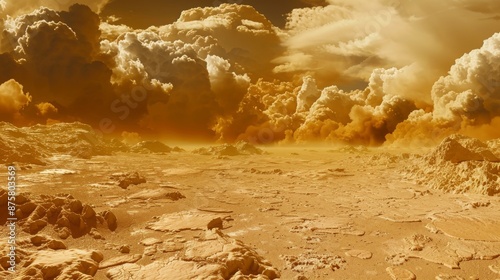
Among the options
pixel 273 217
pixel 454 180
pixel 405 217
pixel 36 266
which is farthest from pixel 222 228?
pixel 454 180

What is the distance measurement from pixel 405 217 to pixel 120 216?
734 cm

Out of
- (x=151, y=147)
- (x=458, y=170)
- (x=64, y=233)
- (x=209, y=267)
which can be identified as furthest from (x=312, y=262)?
(x=151, y=147)

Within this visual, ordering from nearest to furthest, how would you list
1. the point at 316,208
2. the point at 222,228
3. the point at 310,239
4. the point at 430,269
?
the point at 430,269 → the point at 310,239 → the point at 222,228 → the point at 316,208

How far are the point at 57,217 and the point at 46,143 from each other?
23.8 meters

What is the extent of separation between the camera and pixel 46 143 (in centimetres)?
2755

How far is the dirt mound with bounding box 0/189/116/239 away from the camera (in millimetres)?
6883

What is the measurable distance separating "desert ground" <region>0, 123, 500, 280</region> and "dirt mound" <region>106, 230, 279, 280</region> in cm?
2

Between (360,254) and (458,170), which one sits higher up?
(458,170)

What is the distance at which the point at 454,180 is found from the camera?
1305 centimetres

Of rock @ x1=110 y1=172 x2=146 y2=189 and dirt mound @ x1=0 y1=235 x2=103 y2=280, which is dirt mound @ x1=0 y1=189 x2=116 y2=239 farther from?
rock @ x1=110 y1=172 x2=146 y2=189

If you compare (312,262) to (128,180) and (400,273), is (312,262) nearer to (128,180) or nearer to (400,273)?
(400,273)

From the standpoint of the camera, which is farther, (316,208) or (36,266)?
(316,208)

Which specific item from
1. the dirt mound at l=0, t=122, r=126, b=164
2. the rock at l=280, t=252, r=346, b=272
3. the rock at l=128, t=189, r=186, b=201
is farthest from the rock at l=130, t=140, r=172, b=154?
the rock at l=280, t=252, r=346, b=272

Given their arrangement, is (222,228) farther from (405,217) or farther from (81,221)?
(405,217)
